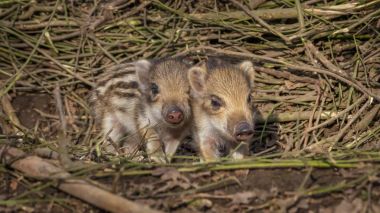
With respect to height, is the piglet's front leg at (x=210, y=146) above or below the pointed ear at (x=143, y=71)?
below

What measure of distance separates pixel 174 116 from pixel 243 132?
654mm

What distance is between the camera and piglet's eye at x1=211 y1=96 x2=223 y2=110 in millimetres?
5348

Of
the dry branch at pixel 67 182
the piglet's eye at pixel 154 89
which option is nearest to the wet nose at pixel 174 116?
the piglet's eye at pixel 154 89

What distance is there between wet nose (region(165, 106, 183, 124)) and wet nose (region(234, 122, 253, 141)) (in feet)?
1.87

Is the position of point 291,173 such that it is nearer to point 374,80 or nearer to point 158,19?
point 374,80

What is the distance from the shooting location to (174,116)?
17.6 ft

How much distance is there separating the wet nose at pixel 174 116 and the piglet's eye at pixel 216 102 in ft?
0.79

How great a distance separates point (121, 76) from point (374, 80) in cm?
214

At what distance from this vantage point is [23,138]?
526cm

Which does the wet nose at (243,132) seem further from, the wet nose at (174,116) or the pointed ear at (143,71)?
the pointed ear at (143,71)

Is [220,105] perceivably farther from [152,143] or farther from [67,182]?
[67,182]

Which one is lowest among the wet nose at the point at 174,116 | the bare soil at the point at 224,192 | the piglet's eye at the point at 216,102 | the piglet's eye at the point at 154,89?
the bare soil at the point at 224,192

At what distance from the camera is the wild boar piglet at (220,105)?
5203mm

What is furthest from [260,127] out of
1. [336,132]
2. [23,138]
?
[23,138]
